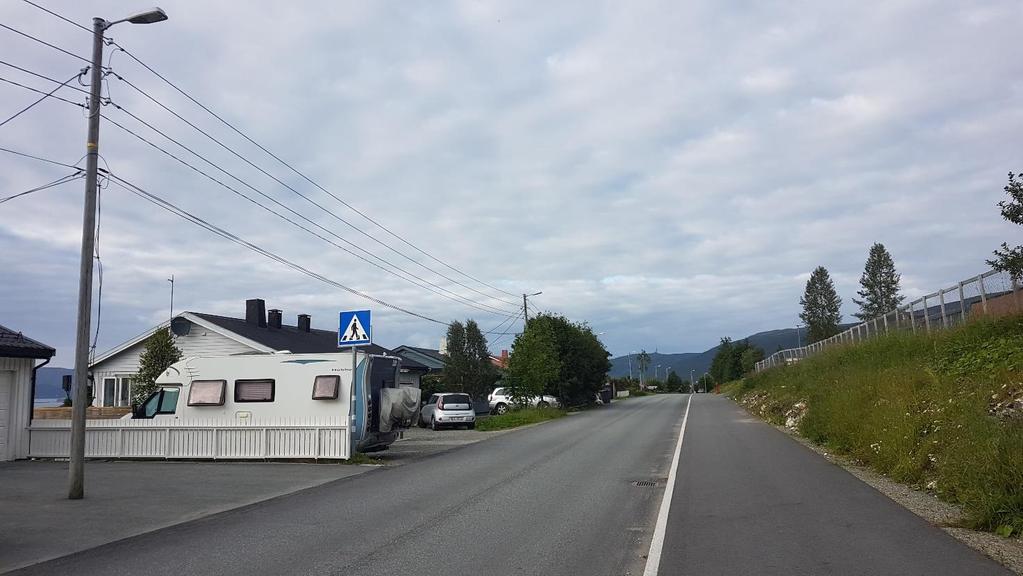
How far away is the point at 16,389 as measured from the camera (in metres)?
17.7

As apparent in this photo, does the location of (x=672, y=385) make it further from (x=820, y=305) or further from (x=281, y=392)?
(x=281, y=392)

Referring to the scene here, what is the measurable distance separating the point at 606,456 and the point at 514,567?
418 inches

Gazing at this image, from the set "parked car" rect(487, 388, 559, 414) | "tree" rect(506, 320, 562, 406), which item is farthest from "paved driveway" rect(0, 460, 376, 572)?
"parked car" rect(487, 388, 559, 414)

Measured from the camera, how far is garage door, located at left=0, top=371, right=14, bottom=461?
17391 mm

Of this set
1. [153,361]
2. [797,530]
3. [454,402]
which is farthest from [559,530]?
[454,402]

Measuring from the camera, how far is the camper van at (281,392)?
1770 centimetres

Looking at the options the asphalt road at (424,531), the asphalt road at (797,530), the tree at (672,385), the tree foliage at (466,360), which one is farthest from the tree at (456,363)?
the tree at (672,385)

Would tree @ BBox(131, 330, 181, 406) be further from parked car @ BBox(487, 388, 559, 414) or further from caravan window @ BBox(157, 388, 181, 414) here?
parked car @ BBox(487, 388, 559, 414)

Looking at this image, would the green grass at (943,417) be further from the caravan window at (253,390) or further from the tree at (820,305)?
the tree at (820,305)

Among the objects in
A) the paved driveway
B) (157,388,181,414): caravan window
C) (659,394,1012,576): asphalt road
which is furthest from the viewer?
(157,388,181,414): caravan window

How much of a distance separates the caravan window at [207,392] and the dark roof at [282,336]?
7884 millimetres

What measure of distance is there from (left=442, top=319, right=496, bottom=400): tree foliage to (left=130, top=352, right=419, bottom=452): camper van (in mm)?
23262

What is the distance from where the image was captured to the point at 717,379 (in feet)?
461

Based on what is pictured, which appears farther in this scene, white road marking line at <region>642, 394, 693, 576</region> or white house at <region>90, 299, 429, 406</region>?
white house at <region>90, 299, 429, 406</region>
